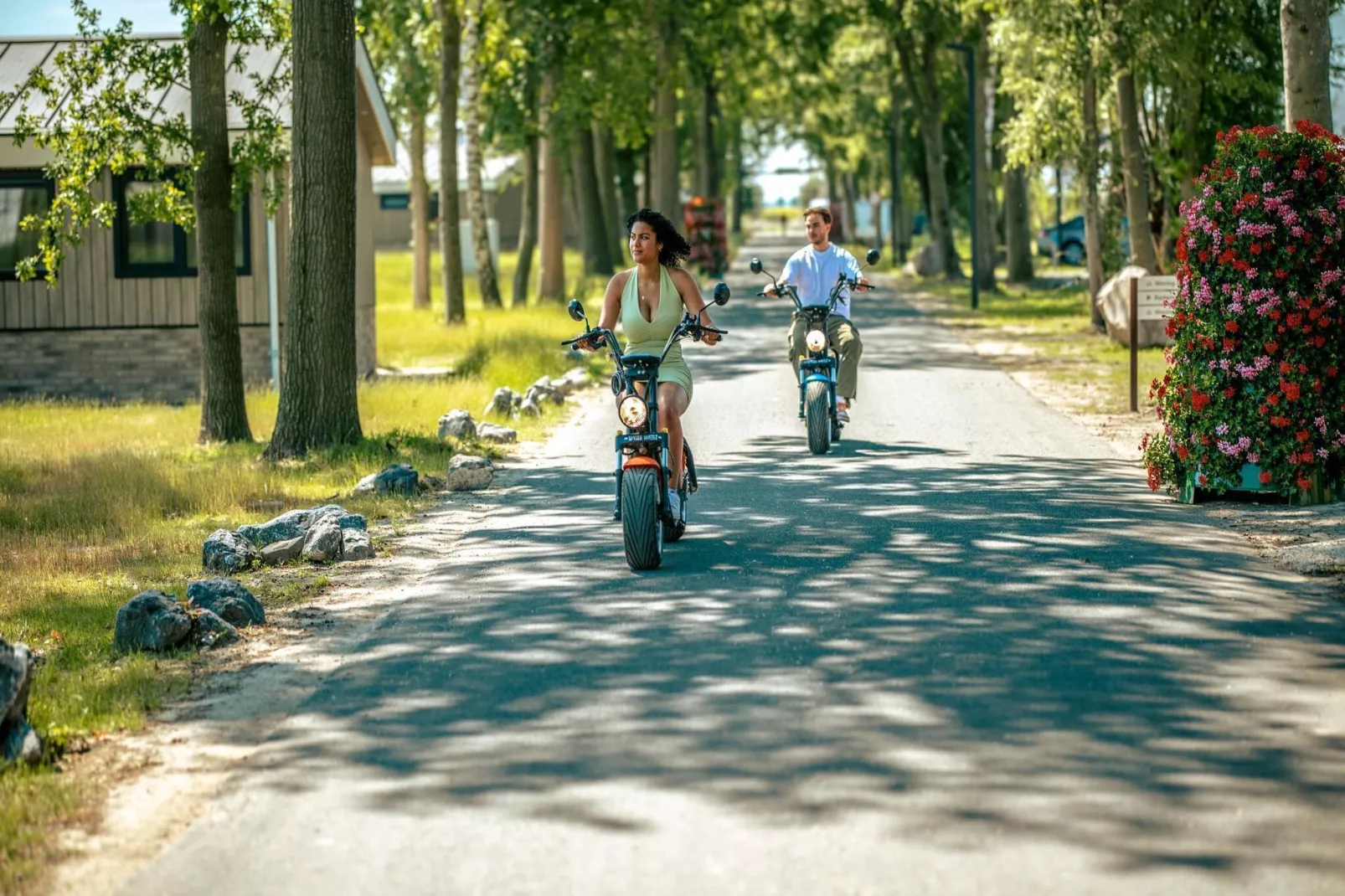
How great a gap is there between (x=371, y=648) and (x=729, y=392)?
12749mm

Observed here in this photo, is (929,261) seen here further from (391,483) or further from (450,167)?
(391,483)

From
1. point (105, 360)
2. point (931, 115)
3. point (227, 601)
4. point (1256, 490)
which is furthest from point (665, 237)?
point (931, 115)

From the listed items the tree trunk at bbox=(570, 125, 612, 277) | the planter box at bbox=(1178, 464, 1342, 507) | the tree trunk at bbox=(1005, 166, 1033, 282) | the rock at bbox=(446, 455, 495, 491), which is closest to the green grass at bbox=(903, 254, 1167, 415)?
the tree trunk at bbox=(1005, 166, 1033, 282)

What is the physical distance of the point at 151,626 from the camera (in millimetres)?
8367

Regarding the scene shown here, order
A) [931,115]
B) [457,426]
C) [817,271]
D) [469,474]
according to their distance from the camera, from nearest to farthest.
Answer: [469,474], [817,271], [457,426], [931,115]

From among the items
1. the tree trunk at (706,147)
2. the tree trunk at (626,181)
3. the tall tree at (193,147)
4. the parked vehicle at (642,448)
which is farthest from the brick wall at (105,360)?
the tree trunk at (706,147)

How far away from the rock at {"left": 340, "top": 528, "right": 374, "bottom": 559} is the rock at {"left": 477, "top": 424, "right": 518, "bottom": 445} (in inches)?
224

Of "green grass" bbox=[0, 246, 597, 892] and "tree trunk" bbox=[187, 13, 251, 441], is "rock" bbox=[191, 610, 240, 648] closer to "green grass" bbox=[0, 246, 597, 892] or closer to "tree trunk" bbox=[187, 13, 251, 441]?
"green grass" bbox=[0, 246, 597, 892]

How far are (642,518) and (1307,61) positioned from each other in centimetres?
799

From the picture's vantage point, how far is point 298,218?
15719mm

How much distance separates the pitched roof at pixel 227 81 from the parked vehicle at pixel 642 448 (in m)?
14.7

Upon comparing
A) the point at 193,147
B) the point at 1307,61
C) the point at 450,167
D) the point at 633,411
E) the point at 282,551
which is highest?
the point at 450,167

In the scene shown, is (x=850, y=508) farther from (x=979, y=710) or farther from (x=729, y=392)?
(x=729, y=392)

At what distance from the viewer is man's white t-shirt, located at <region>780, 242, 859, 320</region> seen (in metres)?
15.5
